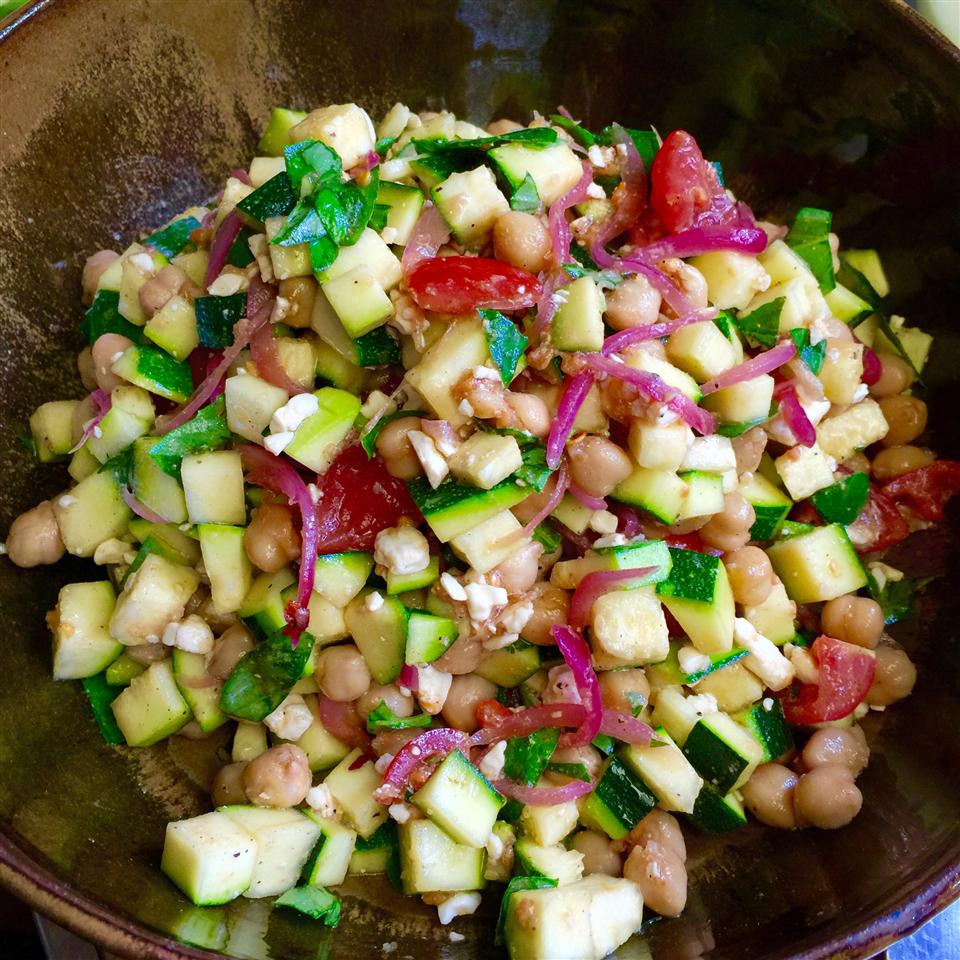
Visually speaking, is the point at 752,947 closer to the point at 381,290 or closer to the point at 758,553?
the point at 758,553

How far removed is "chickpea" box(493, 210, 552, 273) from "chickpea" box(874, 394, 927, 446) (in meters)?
1.39

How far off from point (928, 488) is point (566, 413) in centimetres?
132

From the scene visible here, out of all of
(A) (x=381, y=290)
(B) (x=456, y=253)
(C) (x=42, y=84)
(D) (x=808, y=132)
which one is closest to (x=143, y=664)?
(A) (x=381, y=290)

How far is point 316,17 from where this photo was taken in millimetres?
3424

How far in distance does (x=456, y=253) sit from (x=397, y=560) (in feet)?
3.01

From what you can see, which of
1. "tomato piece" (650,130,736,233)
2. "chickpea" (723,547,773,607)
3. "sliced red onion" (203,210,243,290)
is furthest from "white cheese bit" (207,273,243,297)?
"chickpea" (723,547,773,607)

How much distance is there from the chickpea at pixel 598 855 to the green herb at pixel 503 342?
4.33 ft

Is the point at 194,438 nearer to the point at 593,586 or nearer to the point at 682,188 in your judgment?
the point at 593,586

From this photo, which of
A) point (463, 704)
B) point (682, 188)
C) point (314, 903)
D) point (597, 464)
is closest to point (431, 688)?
point (463, 704)

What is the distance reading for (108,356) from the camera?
2908 millimetres

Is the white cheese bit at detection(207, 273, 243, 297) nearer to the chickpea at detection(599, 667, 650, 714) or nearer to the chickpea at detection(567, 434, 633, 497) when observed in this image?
the chickpea at detection(567, 434, 633, 497)

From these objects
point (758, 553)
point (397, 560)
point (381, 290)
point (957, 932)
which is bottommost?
point (957, 932)

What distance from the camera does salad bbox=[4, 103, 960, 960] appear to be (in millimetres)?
2555

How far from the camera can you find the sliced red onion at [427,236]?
106 inches
